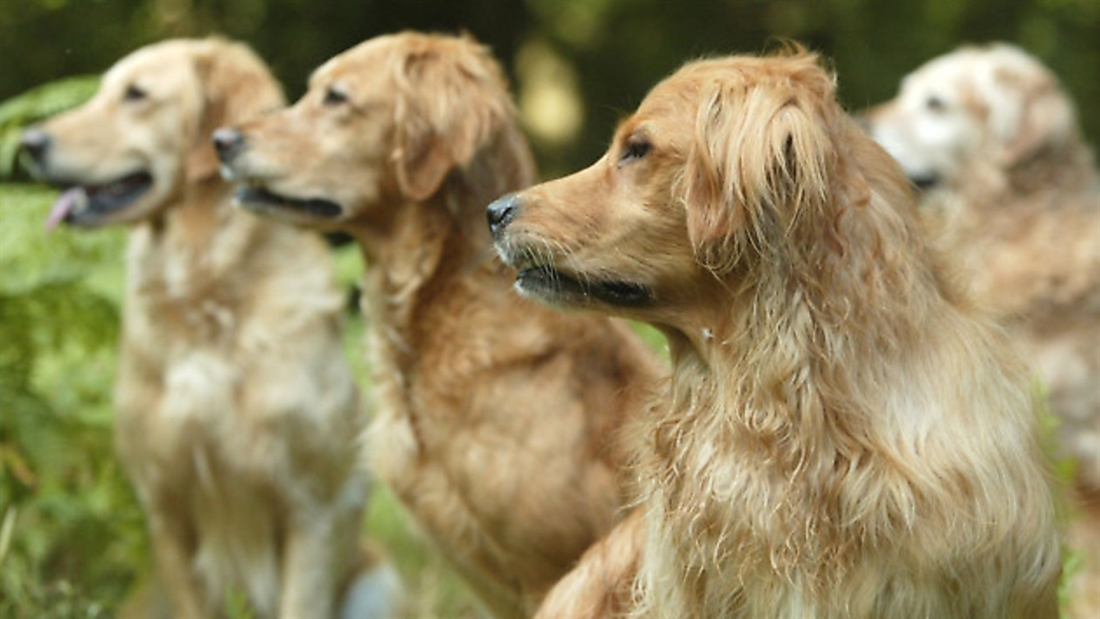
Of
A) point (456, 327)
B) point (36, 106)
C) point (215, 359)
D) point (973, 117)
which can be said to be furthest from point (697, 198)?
point (973, 117)

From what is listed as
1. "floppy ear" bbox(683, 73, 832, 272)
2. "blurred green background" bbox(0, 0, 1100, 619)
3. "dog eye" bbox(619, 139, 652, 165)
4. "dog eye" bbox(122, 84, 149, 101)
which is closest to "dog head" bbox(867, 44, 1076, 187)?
"blurred green background" bbox(0, 0, 1100, 619)

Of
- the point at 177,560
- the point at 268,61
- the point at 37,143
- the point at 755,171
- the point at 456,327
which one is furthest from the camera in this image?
the point at 268,61

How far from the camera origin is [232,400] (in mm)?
5523

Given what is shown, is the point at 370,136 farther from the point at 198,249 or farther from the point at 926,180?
the point at 926,180

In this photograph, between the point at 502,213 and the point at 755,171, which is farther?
the point at 502,213

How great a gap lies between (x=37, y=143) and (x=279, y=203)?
126 cm

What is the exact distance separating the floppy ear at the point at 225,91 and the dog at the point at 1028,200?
2.82 metres

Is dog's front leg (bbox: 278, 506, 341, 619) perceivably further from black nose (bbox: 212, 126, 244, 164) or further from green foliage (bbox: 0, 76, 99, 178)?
green foliage (bbox: 0, 76, 99, 178)

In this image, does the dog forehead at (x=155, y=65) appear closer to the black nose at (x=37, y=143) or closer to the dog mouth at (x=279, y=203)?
the black nose at (x=37, y=143)

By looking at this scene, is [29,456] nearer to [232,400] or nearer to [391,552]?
[232,400]

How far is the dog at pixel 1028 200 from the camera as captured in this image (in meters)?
6.77

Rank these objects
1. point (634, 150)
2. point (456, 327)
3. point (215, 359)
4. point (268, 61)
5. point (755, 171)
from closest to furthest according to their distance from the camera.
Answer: point (755, 171)
point (634, 150)
point (456, 327)
point (215, 359)
point (268, 61)

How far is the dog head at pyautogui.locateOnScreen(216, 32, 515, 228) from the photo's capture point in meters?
4.96

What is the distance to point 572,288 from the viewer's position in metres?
3.68
